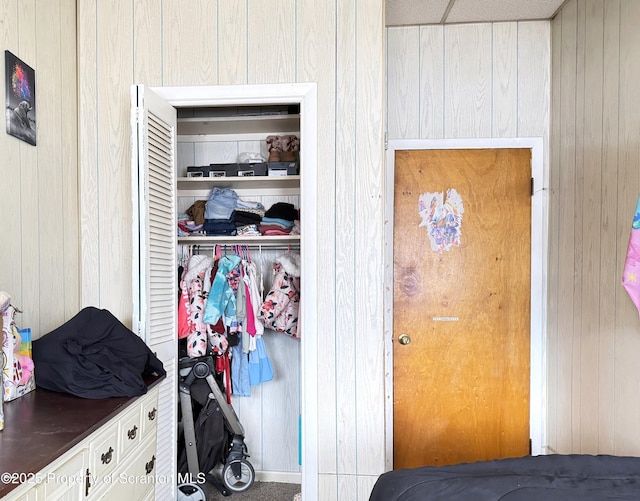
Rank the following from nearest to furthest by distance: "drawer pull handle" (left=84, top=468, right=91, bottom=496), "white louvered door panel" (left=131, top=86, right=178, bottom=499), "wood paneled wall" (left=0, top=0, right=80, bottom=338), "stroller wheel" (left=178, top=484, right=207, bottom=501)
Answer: "drawer pull handle" (left=84, top=468, right=91, bottom=496) → "wood paneled wall" (left=0, top=0, right=80, bottom=338) → "white louvered door panel" (left=131, top=86, right=178, bottom=499) → "stroller wheel" (left=178, top=484, right=207, bottom=501)

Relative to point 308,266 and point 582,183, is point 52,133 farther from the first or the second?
point 582,183

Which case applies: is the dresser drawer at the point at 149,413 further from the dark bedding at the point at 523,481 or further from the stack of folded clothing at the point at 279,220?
the stack of folded clothing at the point at 279,220

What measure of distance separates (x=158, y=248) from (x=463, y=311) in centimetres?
175

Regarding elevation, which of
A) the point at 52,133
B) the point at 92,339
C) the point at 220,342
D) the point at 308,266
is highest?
the point at 52,133

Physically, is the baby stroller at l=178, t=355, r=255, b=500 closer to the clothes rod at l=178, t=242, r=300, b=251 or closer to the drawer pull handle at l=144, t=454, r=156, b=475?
the clothes rod at l=178, t=242, r=300, b=251

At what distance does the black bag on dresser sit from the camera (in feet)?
4.83

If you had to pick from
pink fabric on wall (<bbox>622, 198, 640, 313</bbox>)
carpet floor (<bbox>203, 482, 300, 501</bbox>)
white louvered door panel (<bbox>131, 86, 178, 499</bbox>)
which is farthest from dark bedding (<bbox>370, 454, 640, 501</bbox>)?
carpet floor (<bbox>203, 482, 300, 501</bbox>)

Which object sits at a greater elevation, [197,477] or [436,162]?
[436,162]

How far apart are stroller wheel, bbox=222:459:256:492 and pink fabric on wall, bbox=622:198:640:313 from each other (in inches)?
81.7

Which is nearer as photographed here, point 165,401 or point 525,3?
point 165,401

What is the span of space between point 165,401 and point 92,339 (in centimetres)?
58

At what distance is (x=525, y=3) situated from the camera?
2443 mm

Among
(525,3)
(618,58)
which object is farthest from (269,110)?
(618,58)

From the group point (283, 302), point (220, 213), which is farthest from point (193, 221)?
point (283, 302)
